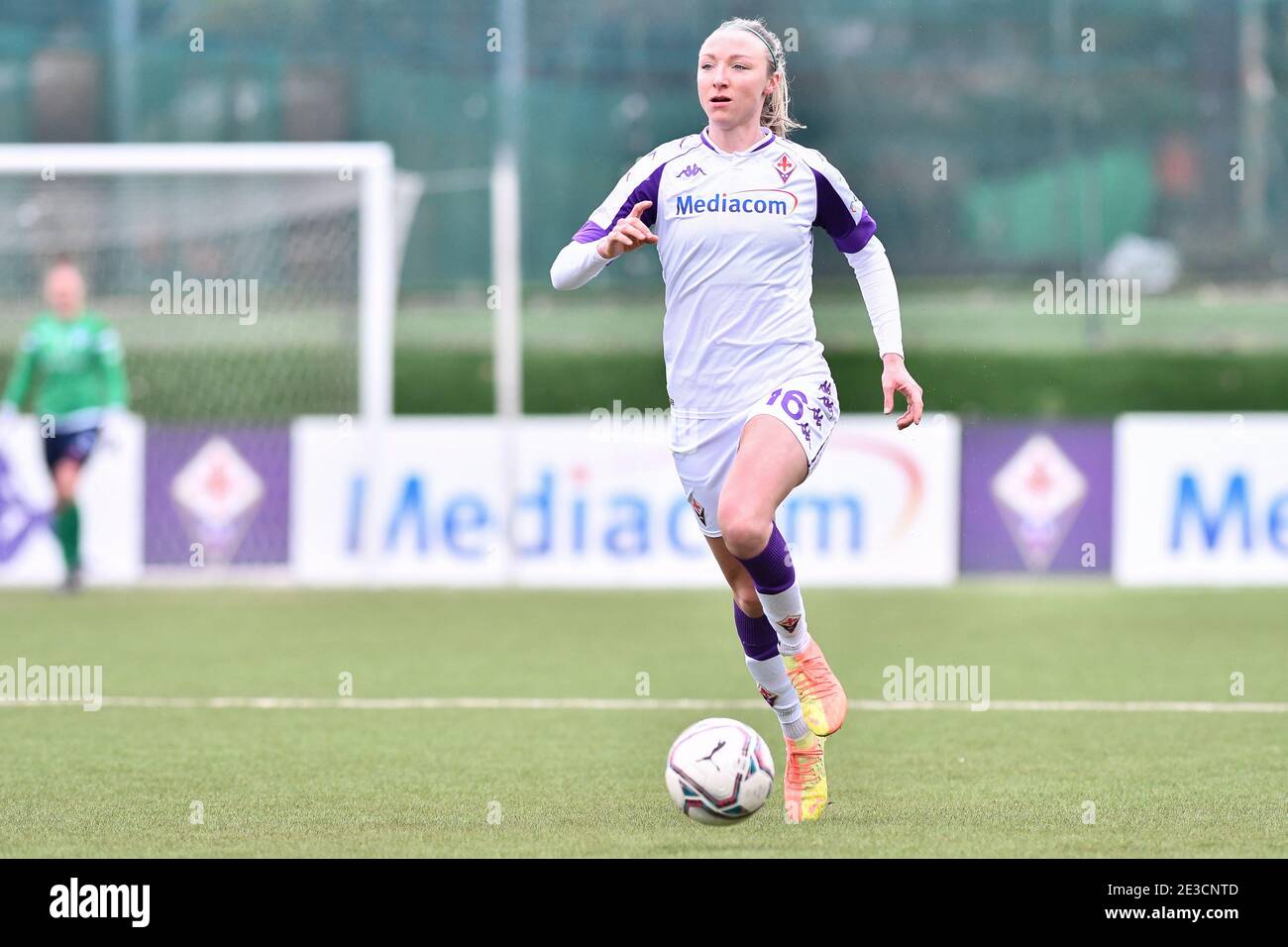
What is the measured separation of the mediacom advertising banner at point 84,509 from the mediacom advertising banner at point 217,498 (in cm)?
14

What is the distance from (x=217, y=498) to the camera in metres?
15.7

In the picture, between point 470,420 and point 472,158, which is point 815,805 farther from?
point 472,158

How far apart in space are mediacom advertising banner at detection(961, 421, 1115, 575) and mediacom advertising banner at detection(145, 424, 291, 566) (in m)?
5.06

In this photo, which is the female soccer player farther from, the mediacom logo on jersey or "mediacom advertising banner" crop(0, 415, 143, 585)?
"mediacom advertising banner" crop(0, 415, 143, 585)

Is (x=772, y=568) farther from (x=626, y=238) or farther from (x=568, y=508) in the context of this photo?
(x=568, y=508)

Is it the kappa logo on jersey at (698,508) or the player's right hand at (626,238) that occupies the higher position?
the player's right hand at (626,238)

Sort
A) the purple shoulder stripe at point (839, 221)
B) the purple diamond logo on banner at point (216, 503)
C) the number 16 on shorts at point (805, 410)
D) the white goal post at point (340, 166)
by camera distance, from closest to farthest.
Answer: the number 16 on shorts at point (805, 410), the purple shoulder stripe at point (839, 221), the white goal post at point (340, 166), the purple diamond logo on banner at point (216, 503)

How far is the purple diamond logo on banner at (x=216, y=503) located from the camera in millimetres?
15688
